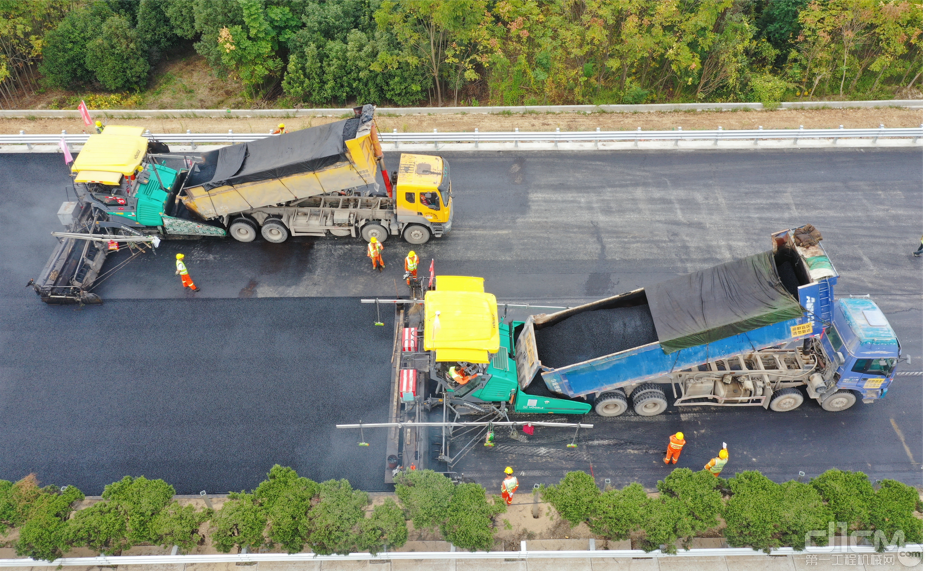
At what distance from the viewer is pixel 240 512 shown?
443 inches

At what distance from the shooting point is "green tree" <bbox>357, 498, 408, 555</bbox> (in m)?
11.0

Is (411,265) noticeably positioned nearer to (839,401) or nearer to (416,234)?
(416,234)

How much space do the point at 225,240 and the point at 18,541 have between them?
907 cm

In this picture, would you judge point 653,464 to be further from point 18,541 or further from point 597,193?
point 18,541

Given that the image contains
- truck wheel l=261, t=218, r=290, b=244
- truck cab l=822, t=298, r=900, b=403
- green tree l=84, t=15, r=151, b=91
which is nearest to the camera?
truck cab l=822, t=298, r=900, b=403

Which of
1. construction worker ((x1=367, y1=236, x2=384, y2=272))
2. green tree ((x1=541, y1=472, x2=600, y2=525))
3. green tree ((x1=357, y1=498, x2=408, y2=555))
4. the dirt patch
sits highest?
the dirt patch

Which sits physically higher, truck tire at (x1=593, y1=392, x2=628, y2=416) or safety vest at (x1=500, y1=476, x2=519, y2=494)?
truck tire at (x1=593, y1=392, x2=628, y2=416)

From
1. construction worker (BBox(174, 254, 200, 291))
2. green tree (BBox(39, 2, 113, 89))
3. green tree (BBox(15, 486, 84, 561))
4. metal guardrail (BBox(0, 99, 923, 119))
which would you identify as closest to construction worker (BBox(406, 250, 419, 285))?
construction worker (BBox(174, 254, 200, 291))

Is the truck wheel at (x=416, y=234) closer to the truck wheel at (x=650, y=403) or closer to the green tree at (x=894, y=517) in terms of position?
the truck wheel at (x=650, y=403)

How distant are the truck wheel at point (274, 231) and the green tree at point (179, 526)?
8309 mm

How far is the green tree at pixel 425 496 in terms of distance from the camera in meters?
11.1

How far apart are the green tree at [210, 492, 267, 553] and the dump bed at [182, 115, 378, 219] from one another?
8191 mm

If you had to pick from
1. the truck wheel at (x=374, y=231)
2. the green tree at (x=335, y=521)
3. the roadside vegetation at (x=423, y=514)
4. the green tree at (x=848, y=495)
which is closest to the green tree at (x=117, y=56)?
the truck wheel at (x=374, y=231)

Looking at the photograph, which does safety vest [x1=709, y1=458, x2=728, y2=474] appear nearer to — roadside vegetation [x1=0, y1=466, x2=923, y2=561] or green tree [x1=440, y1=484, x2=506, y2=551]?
roadside vegetation [x1=0, y1=466, x2=923, y2=561]
